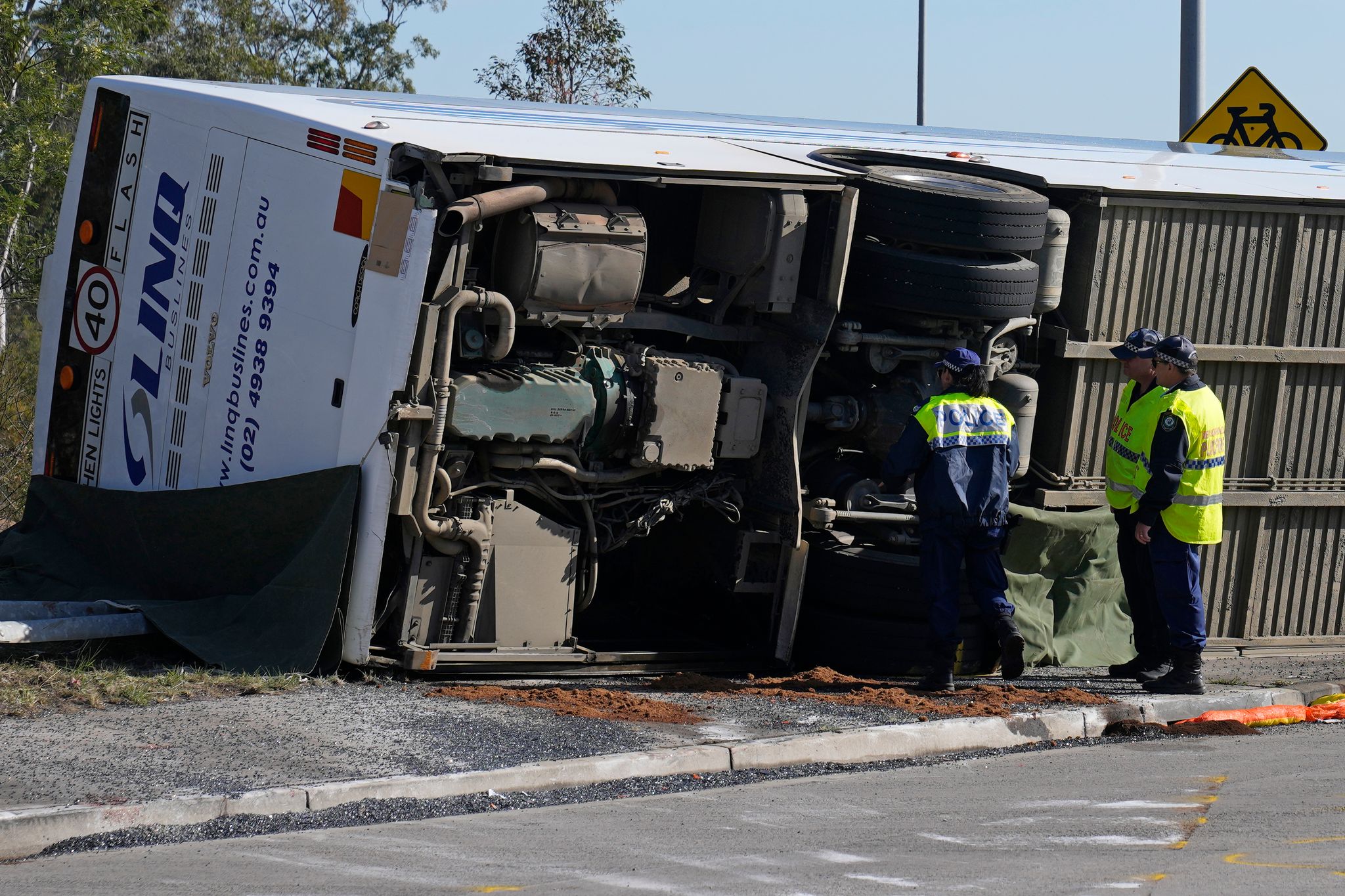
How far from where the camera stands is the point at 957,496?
25.7 ft

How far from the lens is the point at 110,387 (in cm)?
896

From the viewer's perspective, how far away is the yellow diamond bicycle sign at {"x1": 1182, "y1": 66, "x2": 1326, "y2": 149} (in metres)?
12.3

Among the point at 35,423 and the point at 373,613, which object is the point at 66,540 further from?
the point at 373,613

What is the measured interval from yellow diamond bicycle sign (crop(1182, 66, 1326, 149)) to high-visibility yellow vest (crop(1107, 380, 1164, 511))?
4.86 m

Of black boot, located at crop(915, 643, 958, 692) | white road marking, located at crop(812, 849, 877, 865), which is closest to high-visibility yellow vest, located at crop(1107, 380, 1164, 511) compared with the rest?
black boot, located at crop(915, 643, 958, 692)

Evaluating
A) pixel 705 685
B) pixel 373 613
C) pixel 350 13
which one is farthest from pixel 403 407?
pixel 350 13

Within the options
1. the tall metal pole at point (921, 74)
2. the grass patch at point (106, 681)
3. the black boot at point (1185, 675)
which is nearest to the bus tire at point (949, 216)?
the black boot at point (1185, 675)

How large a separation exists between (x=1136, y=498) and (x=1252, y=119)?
543cm

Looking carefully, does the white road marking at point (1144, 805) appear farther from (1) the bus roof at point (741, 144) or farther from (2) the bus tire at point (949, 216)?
(1) the bus roof at point (741, 144)

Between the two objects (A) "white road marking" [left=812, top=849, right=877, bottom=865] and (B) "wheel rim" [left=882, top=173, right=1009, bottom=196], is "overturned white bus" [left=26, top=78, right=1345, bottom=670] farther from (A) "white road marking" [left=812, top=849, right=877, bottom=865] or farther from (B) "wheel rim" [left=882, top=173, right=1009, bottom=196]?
(A) "white road marking" [left=812, top=849, right=877, bottom=865]

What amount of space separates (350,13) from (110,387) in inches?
1149

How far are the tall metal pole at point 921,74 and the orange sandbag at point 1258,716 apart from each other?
78.2 ft

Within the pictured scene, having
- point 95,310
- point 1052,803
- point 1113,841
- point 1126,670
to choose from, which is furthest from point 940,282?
point 95,310

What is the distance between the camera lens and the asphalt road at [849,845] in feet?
15.4
